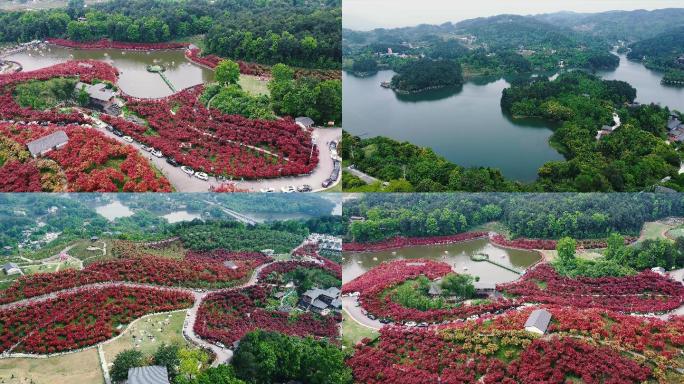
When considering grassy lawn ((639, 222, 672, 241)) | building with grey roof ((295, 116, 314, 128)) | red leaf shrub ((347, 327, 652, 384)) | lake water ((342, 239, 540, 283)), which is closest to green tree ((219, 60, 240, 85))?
building with grey roof ((295, 116, 314, 128))

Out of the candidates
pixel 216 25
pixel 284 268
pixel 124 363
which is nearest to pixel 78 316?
pixel 124 363

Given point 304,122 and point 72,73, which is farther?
point 72,73

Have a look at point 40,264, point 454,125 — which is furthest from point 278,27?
point 40,264

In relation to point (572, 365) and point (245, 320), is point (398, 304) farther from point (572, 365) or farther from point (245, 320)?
point (572, 365)

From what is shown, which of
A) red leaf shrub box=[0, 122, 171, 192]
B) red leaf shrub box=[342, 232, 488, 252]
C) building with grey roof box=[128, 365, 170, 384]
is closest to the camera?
building with grey roof box=[128, 365, 170, 384]

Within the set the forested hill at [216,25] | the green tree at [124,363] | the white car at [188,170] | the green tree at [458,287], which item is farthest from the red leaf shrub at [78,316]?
the forested hill at [216,25]

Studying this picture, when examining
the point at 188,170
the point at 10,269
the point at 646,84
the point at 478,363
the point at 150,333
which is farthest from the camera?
the point at 646,84

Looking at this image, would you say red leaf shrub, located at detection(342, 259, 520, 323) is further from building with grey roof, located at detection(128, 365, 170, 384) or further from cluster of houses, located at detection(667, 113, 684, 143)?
cluster of houses, located at detection(667, 113, 684, 143)
